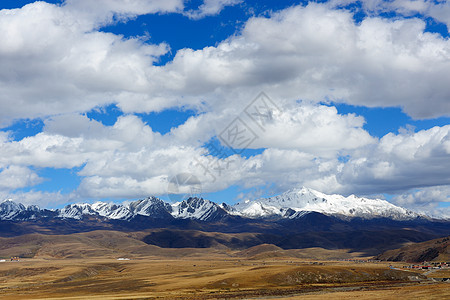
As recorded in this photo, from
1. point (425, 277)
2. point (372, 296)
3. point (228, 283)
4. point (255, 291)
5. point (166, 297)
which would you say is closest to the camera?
point (372, 296)

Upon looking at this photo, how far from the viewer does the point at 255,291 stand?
Answer: 14488cm

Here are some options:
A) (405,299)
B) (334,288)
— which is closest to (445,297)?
(405,299)

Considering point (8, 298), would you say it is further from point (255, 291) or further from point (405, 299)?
point (405, 299)

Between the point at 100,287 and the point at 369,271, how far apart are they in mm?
105376

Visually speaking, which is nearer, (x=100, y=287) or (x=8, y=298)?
(x=8, y=298)

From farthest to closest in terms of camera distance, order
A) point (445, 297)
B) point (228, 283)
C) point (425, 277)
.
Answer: point (425, 277)
point (228, 283)
point (445, 297)

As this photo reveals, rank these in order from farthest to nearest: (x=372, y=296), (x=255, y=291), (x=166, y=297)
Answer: (x=255, y=291)
(x=166, y=297)
(x=372, y=296)

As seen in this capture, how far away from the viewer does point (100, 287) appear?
17562 centimetres

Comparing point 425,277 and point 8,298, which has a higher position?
point 8,298

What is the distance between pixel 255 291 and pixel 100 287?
65.8 metres

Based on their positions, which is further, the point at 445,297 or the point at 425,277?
the point at 425,277

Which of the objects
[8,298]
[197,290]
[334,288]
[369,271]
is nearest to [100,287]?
[8,298]

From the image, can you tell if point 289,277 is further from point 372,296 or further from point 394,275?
point 372,296

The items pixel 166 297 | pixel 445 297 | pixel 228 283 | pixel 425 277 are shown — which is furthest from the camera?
pixel 425 277
